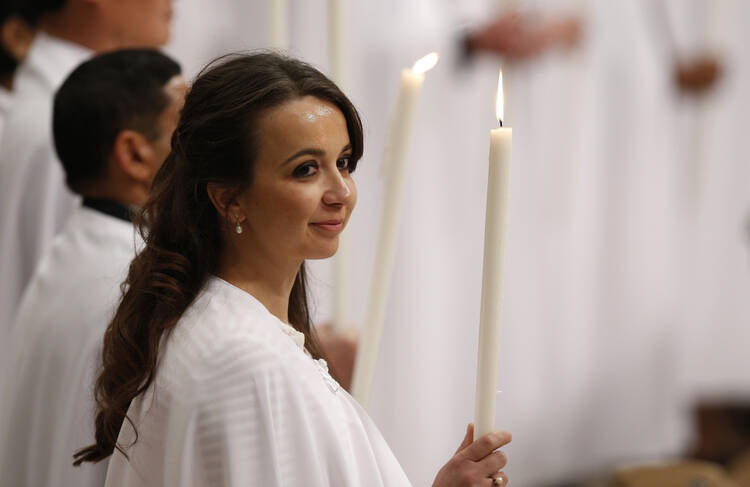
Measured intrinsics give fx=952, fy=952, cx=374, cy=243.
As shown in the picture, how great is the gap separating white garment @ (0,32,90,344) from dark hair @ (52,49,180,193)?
22 centimetres

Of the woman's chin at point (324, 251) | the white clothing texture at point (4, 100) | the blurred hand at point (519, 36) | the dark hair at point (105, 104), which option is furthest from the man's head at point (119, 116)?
the blurred hand at point (519, 36)

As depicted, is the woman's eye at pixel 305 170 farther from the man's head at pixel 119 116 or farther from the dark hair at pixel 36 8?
the dark hair at pixel 36 8

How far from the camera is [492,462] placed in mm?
668

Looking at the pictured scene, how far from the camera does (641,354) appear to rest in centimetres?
297

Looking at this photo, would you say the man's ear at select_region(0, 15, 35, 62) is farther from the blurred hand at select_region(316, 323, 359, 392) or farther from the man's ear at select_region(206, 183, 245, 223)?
the man's ear at select_region(206, 183, 245, 223)

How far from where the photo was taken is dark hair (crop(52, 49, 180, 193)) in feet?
3.32

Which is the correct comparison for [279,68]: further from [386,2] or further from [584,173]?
[584,173]

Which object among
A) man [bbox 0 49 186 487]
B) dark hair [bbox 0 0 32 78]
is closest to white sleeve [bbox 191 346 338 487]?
man [bbox 0 49 186 487]

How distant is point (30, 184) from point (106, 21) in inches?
9.5

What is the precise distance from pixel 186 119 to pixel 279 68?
80mm

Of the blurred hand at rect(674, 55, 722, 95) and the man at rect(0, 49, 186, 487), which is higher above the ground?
the blurred hand at rect(674, 55, 722, 95)

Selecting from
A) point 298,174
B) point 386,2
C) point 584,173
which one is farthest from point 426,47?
point 298,174

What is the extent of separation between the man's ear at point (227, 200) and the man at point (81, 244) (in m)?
0.31

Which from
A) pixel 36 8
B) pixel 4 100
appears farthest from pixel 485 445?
pixel 4 100
